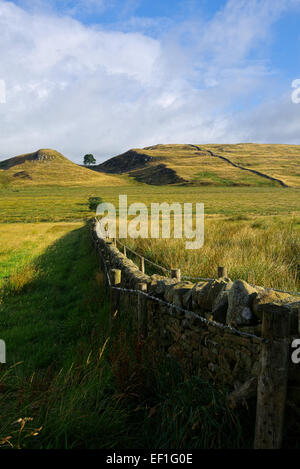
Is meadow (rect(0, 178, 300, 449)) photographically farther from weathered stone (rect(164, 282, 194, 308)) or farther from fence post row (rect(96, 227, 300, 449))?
weathered stone (rect(164, 282, 194, 308))

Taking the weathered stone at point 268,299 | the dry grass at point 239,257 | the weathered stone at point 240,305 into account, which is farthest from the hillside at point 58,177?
the weathered stone at point 268,299

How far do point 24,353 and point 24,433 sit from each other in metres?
2.47

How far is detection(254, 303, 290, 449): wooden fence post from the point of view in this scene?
83.7 inches

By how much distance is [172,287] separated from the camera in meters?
3.87

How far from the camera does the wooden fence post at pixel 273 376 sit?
2.13 meters

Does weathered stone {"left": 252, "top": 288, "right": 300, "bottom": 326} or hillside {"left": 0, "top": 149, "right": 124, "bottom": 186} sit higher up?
hillside {"left": 0, "top": 149, "right": 124, "bottom": 186}

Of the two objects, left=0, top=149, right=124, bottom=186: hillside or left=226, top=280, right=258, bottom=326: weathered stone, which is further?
left=0, top=149, right=124, bottom=186: hillside

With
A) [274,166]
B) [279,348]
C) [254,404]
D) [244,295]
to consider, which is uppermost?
[274,166]

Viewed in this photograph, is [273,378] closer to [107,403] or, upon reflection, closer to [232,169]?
[107,403]

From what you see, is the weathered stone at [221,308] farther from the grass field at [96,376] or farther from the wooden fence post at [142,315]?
the wooden fence post at [142,315]

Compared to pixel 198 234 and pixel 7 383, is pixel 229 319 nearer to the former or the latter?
pixel 7 383

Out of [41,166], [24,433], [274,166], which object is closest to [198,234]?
[24,433]

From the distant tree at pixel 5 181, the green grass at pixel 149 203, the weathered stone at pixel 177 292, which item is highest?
the distant tree at pixel 5 181

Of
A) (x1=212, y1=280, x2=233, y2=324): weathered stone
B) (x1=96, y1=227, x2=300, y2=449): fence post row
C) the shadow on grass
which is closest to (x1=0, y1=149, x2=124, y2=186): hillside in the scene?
the shadow on grass
